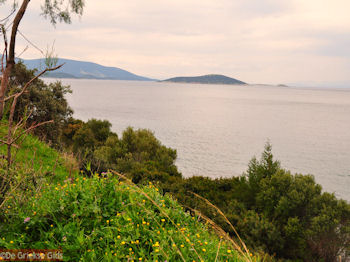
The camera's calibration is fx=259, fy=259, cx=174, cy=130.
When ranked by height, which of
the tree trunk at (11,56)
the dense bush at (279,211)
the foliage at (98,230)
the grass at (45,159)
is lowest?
the dense bush at (279,211)

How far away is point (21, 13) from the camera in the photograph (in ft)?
11.6

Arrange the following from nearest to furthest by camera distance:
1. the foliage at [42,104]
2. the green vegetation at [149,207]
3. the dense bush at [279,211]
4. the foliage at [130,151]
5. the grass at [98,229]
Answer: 1. the grass at [98,229]
2. the green vegetation at [149,207]
3. the dense bush at [279,211]
4. the foliage at [130,151]
5. the foliage at [42,104]

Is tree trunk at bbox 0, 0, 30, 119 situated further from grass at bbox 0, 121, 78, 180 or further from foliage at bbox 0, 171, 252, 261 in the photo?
grass at bbox 0, 121, 78, 180

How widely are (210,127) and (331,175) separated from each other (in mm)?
45387

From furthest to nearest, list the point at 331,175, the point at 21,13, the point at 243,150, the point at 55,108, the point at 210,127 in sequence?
the point at 210,127 < the point at 243,150 < the point at 331,175 < the point at 55,108 < the point at 21,13

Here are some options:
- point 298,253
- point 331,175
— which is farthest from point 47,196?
point 331,175

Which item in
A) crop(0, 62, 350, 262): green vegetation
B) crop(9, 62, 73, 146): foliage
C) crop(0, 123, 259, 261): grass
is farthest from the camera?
crop(9, 62, 73, 146): foliage

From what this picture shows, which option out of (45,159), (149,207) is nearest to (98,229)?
(149,207)

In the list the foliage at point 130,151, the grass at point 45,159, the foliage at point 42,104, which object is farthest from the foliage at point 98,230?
the foliage at point 42,104

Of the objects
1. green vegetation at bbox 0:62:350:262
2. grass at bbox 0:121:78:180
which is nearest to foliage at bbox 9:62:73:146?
green vegetation at bbox 0:62:350:262

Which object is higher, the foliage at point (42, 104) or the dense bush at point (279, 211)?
the foliage at point (42, 104)

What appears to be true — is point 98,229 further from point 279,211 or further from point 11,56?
point 279,211

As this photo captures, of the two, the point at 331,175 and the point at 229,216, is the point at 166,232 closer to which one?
the point at 229,216

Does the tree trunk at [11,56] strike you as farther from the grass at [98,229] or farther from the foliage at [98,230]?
the foliage at [98,230]
